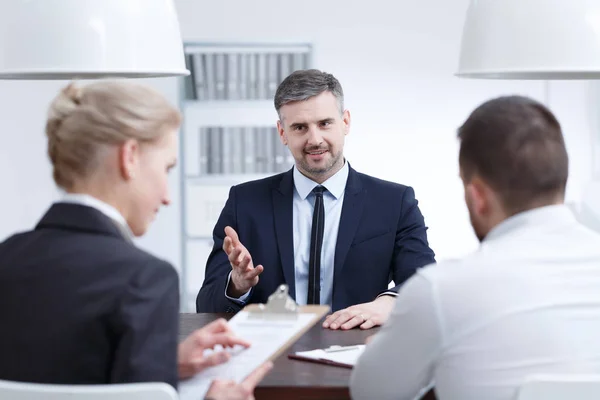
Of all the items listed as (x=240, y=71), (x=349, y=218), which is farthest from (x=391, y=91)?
(x=349, y=218)

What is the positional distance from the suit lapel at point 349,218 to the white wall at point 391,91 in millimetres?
2625

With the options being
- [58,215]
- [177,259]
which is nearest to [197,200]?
[177,259]

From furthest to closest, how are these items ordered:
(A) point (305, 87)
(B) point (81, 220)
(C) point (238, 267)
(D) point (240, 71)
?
(D) point (240, 71), (A) point (305, 87), (C) point (238, 267), (B) point (81, 220)

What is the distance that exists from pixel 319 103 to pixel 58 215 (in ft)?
5.37

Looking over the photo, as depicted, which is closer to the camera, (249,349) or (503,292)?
(503,292)

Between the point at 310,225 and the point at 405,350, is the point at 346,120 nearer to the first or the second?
the point at 310,225

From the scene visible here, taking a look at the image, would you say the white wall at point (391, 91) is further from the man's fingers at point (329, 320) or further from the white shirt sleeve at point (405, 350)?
the white shirt sleeve at point (405, 350)

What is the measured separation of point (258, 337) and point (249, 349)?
2.3 inches

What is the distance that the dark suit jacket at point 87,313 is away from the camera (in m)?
1.46

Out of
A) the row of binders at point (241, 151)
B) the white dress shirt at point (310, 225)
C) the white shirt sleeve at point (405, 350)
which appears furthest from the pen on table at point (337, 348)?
the row of binders at point (241, 151)

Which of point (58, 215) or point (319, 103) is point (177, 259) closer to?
point (319, 103)

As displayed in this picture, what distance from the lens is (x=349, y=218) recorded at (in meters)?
3.02

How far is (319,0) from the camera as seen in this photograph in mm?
5641

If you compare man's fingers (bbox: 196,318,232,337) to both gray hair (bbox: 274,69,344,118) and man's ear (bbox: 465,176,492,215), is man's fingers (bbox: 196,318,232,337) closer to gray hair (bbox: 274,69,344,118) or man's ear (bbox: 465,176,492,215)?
man's ear (bbox: 465,176,492,215)
